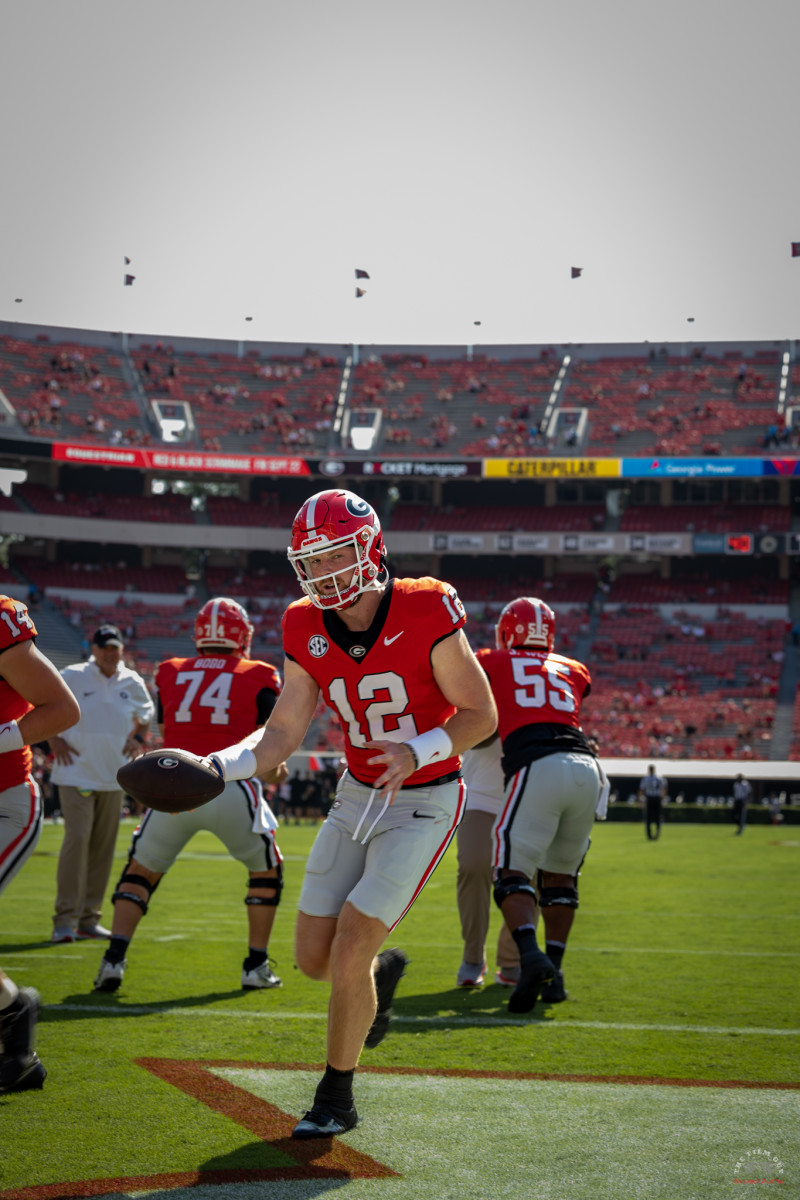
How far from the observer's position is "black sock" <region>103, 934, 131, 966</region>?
6.48 m

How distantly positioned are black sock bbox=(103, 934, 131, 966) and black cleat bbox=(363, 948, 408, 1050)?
238 cm

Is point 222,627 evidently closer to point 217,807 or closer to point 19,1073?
point 217,807

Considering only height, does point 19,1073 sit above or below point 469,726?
below

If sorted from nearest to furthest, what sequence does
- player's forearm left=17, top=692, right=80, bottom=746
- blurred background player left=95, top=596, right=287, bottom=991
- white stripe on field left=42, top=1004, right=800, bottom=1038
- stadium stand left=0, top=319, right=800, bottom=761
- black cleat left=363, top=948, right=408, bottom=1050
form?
player's forearm left=17, top=692, right=80, bottom=746 < black cleat left=363, top=948, right=408, bottom=1050 < white stripe on field left=42, top=1004, right=800, bottom=1038 < blurred background player left=95, top=596, right=287, bottom=991 < stadium stand left=0, top=319, right=800, bottom=761

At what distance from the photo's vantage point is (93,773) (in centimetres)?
901

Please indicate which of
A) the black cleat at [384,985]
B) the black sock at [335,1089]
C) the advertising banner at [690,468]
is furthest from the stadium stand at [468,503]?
the black sock at [335,1089]

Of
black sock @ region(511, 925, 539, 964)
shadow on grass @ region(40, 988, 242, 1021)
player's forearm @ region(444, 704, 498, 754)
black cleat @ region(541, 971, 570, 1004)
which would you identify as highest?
player's forearm @ region(444, 704, 498, 754)

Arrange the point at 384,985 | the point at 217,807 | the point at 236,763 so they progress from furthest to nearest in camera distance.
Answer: the point at 217,807 → the point at 384,985 → the point at 236,763

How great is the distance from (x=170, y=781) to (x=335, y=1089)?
1.18 meters

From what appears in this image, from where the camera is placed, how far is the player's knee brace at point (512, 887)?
6191 mm

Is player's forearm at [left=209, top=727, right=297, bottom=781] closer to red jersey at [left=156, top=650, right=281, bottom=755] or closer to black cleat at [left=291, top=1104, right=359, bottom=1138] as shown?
black cleat at [left=291, top=1104, right=359, bottom=1138]

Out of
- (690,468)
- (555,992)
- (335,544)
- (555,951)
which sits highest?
(690,468)

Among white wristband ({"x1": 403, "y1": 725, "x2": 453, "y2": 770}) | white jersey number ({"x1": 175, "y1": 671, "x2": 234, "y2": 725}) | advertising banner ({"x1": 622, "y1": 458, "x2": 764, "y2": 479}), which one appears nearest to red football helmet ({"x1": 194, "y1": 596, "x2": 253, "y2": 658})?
white jersey number ({"x1": 175, "y1": 671, "x2": 234, "y2": 725})

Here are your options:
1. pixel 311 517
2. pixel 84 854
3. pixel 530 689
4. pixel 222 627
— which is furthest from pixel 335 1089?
pixel 84 854
